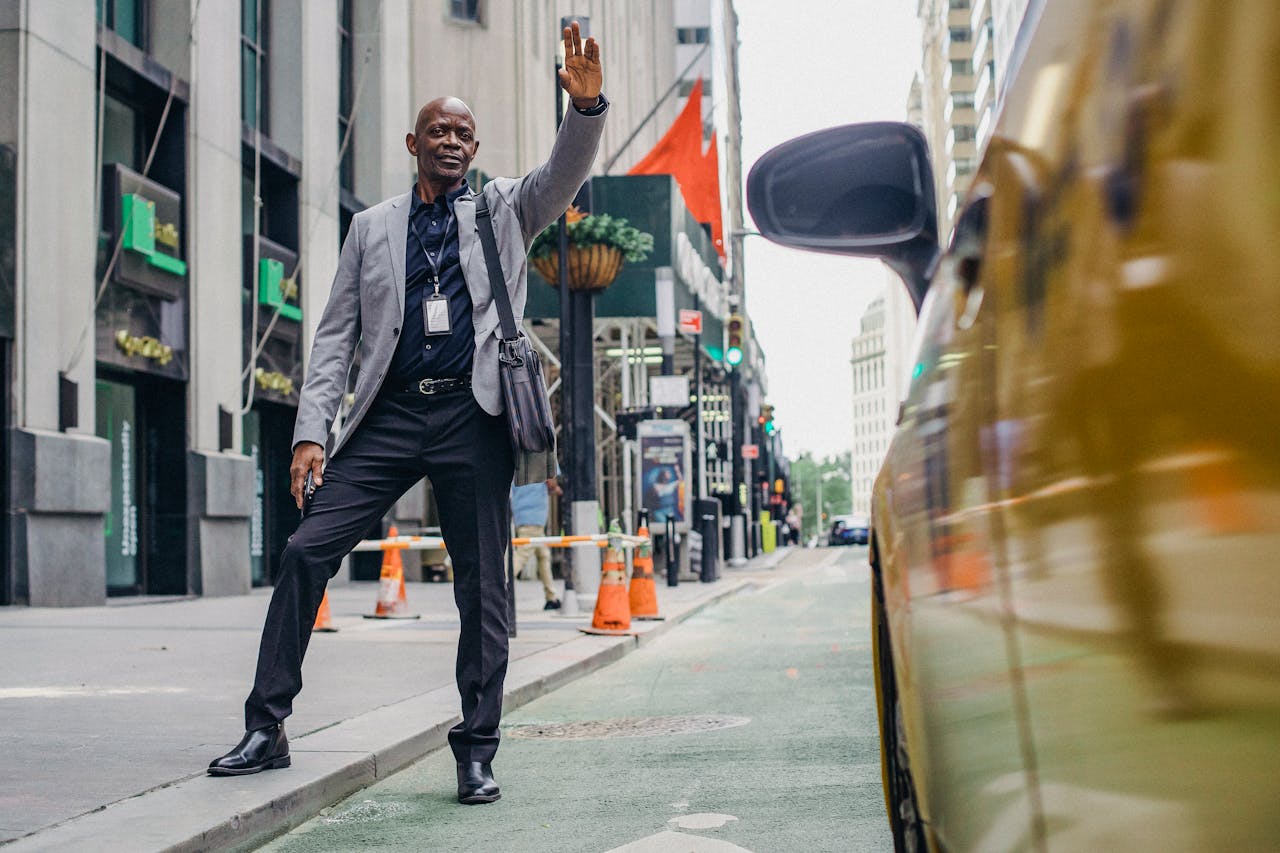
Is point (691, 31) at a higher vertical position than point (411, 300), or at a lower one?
higher

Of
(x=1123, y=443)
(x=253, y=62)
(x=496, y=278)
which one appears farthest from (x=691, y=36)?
(x=1123, y=443)

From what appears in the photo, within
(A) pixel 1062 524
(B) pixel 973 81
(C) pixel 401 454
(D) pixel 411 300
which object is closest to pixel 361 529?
(C) pixel 401 454

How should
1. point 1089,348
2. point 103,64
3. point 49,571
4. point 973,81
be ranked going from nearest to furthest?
point 1089,348, point 973,81, point 49,571, point 103,64

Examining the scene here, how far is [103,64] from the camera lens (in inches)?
641

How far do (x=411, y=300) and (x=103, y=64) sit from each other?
12995 mm

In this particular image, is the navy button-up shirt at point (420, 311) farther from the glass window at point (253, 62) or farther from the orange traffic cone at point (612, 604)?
the glass window at point (253, 62)

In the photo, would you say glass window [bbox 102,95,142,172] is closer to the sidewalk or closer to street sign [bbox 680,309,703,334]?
the sidewalk

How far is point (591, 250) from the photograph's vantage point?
1673 centimetres

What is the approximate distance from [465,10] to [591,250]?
14.7 m

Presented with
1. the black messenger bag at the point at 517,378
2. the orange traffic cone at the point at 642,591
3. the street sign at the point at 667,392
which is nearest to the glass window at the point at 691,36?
the street sign at the point at 667,392

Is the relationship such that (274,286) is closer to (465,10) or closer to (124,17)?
(124,17)

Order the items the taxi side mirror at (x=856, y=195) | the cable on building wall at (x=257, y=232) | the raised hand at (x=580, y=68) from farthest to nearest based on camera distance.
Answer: the cable on building wall at (x=257, y=232)
the raised hand at (x=580, y=68)
the taxi side mirror at (x=856, y=195)

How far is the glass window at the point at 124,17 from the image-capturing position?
56.3 feet

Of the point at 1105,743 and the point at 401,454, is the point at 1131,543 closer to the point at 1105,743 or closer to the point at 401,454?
the point at 1105,743
